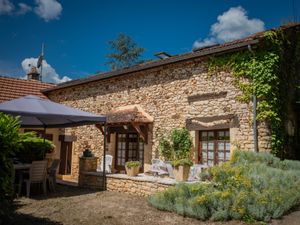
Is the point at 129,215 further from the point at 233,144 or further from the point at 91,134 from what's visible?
the point at 91,134

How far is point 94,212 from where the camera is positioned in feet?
21.1

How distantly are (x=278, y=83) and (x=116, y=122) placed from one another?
564 cm

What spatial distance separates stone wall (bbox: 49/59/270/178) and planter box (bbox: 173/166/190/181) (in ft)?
5.75

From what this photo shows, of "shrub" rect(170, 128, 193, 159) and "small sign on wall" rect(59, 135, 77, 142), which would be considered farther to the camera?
"small sign on wall" rect(59, 135, 77, 142)

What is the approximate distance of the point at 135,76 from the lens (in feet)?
39.4

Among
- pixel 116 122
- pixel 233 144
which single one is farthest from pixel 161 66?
pixel 233 144

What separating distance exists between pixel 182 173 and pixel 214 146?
196 centimetres

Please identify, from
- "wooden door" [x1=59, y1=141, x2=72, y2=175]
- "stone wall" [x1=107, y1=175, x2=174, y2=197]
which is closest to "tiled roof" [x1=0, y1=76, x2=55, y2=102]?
"wooden door" [x1=59, y1=141, x2=72, y2=175]

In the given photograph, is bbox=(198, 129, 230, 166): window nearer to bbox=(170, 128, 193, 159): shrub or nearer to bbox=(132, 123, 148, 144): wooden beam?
bbox=(170, 128, 193, 159): shrub

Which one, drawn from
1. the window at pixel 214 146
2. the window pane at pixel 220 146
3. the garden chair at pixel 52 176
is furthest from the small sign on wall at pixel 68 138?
the window pane at pixel 220 146

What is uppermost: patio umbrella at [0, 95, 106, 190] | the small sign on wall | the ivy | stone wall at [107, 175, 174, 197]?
the ivy

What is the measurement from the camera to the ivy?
8469 mm

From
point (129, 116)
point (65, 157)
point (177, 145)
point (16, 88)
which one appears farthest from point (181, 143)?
point (16, 88)

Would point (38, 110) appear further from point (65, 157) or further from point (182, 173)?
point (65, 157)
